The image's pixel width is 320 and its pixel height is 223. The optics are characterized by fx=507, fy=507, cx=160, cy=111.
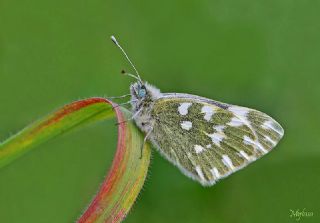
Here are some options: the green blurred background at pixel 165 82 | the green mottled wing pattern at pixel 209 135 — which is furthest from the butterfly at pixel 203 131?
the green blurred background at pixel 165 82

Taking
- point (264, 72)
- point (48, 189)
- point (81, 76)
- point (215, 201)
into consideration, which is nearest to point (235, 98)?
point (264, 72)

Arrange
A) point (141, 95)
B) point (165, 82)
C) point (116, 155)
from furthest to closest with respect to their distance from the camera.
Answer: point (165, 82), point (141, 95), point (116, 155)

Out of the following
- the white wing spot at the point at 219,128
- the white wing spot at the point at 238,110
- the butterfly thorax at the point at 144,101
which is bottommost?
the white wing spot at the point at 219,128

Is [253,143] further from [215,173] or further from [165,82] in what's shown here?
[165,82]

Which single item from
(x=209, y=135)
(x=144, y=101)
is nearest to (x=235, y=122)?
(x=209, y=135)

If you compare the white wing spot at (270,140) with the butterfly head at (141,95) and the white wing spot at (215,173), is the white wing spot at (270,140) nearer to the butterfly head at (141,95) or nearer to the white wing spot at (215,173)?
the white wing spot at (215,173)

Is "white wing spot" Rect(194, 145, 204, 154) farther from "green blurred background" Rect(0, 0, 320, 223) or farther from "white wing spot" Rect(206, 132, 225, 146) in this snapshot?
"green blurred background" Rect(0, 0, 320, 223)
